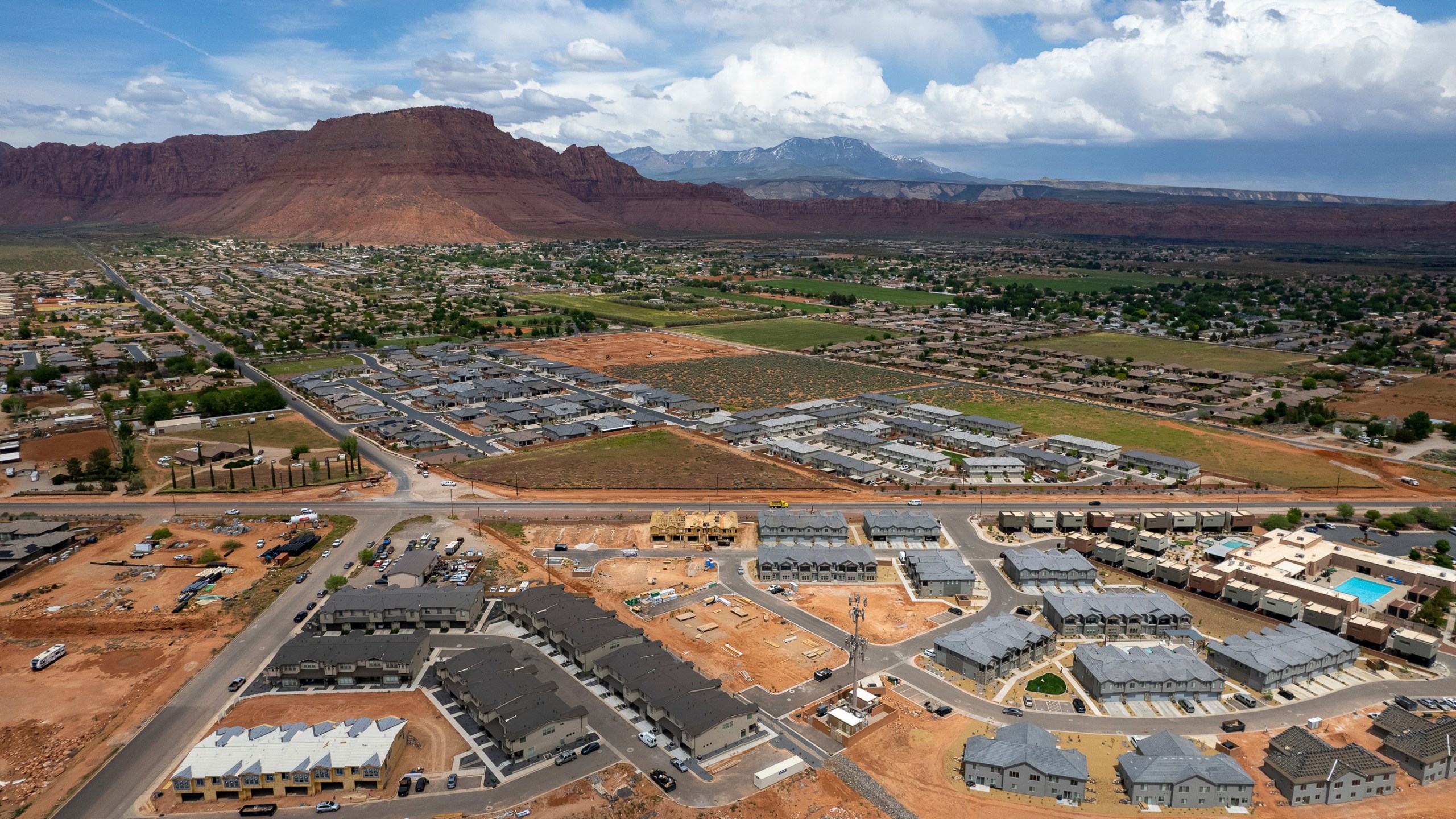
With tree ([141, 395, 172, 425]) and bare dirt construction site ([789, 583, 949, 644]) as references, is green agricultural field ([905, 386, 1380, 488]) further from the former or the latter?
tree ([141, 395, 172, 425])

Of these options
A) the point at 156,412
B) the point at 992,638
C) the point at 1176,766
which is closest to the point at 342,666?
Answer: the point at 992,638

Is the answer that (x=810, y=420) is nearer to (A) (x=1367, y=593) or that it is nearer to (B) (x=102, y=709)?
(A) (x=1367, y=593)

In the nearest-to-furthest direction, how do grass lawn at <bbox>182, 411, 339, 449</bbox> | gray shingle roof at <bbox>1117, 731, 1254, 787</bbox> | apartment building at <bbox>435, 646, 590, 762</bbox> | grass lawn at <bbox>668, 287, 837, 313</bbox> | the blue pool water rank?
gray shingle roof at <bbox>1117, 731, 1254, 787</bbox> → apartment building at <bbox>435, 646, 590, 762</bbox> → the blue pool water → grass lawn at <bbox>182, 411, 339, 449</bbox> → grass lawn at <bbox>668, 287, 837, 313</bbox>

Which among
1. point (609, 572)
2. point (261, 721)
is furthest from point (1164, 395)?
point (261, 721)

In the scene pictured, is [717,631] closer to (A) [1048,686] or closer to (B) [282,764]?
(A) [1048,686]

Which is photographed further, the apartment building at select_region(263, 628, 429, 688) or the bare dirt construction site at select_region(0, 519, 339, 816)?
the apartment building at select_region(263, 628, 429, 688)

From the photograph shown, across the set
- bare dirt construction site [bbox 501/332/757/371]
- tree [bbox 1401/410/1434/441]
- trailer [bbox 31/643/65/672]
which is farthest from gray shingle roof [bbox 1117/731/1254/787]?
bare dirt construction site [bbox 501/332/757/371]
